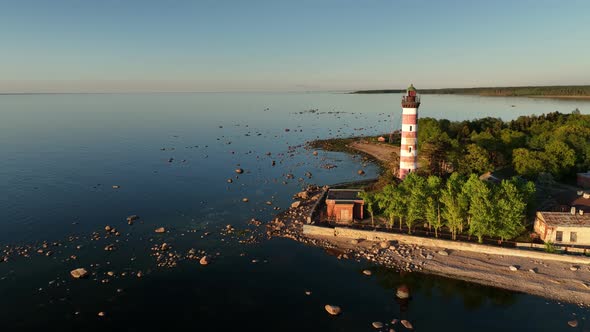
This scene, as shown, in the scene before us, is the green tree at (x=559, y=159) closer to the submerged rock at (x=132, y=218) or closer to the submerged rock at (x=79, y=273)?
the submerged rock at (x=132, y=218)

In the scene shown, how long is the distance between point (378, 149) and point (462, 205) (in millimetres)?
69469

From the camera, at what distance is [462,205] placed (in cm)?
4431

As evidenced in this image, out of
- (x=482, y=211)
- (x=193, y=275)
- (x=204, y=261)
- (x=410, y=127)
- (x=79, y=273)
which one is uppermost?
(x=410, y=127)

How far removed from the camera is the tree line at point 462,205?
42.5 m

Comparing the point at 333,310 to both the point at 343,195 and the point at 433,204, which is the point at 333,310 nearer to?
the point at 433,204

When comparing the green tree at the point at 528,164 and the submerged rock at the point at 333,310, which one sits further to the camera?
the green tree at the point at 528,164

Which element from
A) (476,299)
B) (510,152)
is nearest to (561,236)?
(476,299)

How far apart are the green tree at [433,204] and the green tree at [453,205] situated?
24.4 inches

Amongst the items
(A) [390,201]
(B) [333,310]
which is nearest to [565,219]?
(A) [390,201]

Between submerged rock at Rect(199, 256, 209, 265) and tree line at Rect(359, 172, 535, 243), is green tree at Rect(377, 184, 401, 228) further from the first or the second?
submerged rock at Rect(199, 256, 209, 265)

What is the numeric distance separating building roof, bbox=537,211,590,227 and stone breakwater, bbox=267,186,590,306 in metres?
4.30

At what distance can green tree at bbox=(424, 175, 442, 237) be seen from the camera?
149 feet

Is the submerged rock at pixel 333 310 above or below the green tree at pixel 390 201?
below

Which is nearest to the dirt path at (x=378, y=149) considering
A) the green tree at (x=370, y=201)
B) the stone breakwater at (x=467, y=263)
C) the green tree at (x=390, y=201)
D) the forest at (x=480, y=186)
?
the forest at (x=480, y=186)
